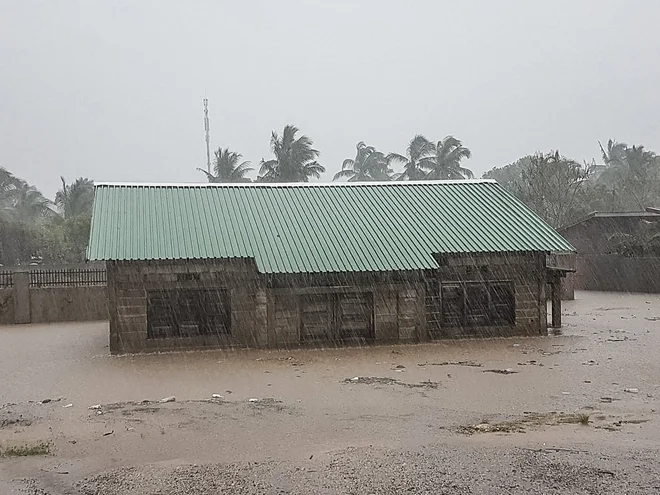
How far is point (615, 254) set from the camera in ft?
129

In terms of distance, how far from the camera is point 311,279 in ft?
66.1

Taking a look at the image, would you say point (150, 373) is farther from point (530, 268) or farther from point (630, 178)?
point (630, 178)

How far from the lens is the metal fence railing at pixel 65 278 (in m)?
28.7

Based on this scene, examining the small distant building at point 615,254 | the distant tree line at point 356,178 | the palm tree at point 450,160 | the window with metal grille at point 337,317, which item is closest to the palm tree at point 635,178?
the distant tree line at point 356,178

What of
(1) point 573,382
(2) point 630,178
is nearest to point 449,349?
(1) point 573,382

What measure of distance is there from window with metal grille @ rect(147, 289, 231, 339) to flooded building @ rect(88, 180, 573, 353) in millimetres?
28

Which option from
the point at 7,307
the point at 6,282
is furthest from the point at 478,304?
the point at 6,282

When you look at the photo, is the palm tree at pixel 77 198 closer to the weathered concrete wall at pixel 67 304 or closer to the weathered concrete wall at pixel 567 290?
the weathered concrete wall at pixel 67 304

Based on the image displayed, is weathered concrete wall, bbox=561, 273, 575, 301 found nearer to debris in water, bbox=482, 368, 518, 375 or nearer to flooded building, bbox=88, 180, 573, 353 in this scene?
flooded building, bbox=88, 180, 573, 353

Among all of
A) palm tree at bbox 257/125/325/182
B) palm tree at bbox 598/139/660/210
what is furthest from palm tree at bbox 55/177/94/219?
palm tree at bbox 598/139/660/210

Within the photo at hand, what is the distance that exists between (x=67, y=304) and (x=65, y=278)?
110 centimetres

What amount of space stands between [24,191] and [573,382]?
60.0 metres

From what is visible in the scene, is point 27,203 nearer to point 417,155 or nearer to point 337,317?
point 417,155

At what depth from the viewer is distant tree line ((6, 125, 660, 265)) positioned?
45.7 metres
